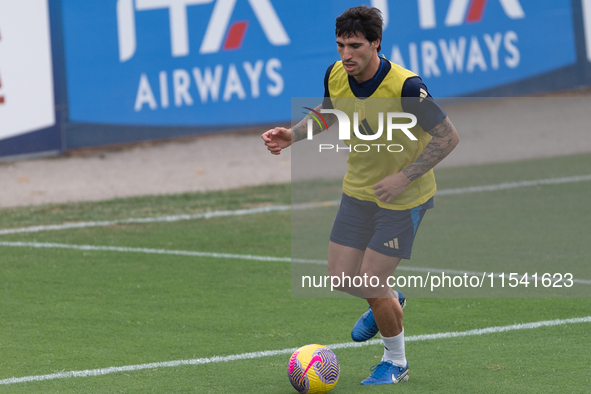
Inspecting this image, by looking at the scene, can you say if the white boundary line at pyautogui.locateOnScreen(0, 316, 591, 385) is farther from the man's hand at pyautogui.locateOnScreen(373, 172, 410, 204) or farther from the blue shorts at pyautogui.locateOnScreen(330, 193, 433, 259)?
the man's hand at pyautogui.locateOnScreen(373, 172, 410, 204)

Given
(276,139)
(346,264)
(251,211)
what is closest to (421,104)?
(276,139)

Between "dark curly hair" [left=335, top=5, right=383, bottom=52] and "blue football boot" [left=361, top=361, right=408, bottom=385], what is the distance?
77.8 inches

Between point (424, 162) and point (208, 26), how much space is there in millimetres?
10068

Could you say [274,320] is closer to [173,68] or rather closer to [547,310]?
[547,310]

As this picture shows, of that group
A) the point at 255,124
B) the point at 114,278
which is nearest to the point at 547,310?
the point at 114,278

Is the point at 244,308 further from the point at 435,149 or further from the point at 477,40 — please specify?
the point at 477,40

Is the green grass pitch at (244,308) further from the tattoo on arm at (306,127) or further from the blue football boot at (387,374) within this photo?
the tattoo on arm at (306,127)

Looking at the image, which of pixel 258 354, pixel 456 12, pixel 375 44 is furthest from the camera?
pixel 456 12

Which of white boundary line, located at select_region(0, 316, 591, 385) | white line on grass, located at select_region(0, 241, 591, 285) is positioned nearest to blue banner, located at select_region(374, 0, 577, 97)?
white line on grass, located at select_region(0, 241, 591, 285)

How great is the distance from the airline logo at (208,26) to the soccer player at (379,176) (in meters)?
9.25

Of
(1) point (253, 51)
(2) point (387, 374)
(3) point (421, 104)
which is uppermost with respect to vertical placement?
(1) point (253, 51)

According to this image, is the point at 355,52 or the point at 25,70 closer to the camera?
the point at 355,52

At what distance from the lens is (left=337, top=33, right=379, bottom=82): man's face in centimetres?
498

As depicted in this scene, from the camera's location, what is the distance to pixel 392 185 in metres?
5.09
